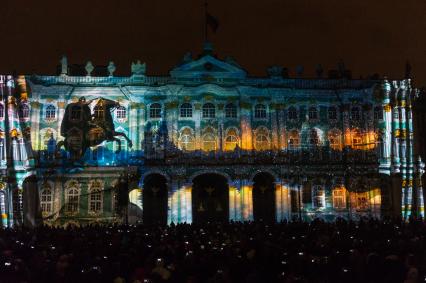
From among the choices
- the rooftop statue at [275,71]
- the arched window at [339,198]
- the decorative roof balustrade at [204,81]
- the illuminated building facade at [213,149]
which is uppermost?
the rooftop statue at [275,71]

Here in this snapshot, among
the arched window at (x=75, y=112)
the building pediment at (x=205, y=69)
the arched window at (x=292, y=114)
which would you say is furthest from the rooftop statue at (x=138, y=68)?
the arched window at (x=292, y=114)

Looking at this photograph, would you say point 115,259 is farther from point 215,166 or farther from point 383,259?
point 215,166

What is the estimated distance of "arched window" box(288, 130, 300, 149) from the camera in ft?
163

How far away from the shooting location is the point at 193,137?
4841cm

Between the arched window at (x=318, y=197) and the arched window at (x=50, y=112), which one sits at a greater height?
the arched window at (x=50, y=112)

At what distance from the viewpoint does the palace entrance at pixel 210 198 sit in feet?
161

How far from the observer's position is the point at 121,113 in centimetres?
4834

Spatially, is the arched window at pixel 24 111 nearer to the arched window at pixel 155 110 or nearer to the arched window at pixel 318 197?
the arched window at pixel 155 110

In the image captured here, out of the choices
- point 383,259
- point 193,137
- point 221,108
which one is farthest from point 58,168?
point 383,259

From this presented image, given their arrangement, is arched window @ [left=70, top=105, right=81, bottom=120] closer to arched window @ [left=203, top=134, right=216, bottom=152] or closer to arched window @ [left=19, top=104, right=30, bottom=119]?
arched window @ [left=19, top=104, right=30, bottom=119]

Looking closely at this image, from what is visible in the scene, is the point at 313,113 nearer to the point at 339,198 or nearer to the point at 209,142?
the point at 339,198

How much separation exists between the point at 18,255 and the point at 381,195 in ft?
123

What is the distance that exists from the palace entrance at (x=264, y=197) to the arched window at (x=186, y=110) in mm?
8126

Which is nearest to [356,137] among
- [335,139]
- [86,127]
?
[335,139]
